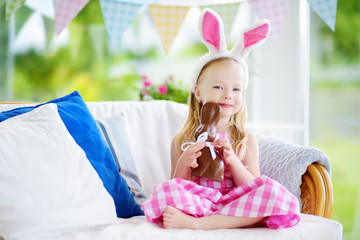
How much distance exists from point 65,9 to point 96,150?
50.6 inches

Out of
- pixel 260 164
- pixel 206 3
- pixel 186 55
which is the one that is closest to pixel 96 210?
pixel 260 164

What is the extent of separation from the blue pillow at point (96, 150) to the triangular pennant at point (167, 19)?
1.32 meters

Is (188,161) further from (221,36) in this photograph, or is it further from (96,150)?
(221,36)

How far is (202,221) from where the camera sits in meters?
1.29

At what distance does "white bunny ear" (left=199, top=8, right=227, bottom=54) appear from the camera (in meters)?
1.63

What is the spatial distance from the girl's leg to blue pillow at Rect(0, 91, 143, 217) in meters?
0.30

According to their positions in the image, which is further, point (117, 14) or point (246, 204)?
point (117, 14)

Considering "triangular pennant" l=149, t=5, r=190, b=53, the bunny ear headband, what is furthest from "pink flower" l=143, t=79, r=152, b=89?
the bunny ear headband

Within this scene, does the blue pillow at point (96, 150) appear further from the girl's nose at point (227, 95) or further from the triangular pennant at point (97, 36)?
the triangular pennant at point (97, 36)

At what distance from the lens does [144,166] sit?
1.89 meters

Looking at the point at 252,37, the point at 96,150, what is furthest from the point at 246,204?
the point at 252,37

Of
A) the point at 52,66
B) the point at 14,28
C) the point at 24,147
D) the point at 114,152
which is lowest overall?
the point at 114,152

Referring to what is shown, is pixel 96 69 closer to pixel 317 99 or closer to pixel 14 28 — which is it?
pixel 14 28

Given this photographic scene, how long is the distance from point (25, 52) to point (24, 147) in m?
2.10
